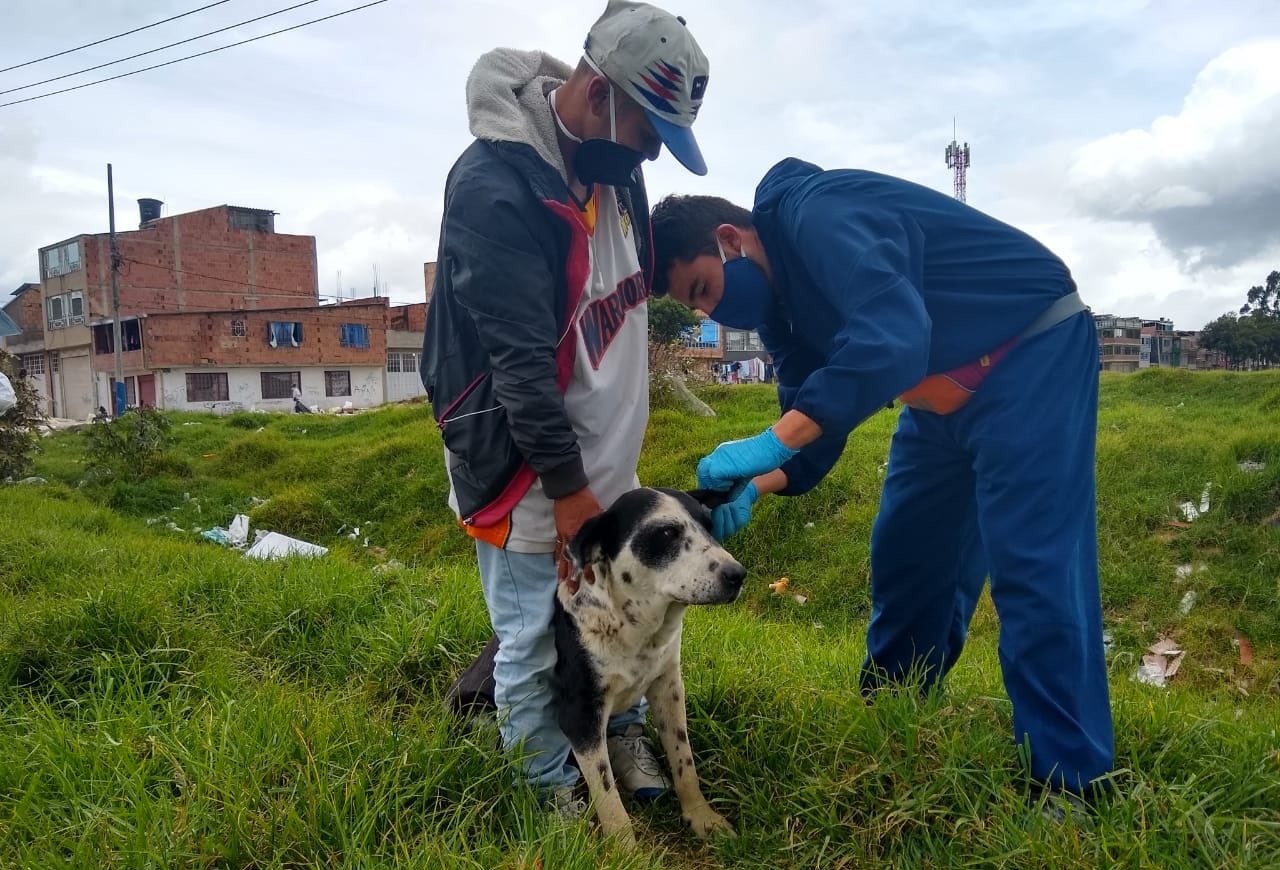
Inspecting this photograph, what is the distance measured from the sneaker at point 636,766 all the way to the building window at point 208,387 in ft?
106

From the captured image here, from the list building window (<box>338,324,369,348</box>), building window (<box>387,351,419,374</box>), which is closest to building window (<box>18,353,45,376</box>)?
building window (<box>338,324,369,348</box>)

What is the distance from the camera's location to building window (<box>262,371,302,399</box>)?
31844 millimetres

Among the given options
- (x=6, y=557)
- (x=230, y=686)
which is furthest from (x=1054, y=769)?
(x=6, y=557)

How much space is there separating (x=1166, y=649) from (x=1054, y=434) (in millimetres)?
3409

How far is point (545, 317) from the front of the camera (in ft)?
7.24

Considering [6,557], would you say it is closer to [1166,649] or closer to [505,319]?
[505,319]

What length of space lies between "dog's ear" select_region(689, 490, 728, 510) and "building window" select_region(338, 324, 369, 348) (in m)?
33.2

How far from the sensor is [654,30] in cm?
222

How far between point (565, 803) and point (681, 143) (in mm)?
1837

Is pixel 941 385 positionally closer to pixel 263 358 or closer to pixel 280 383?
pixel 263 358

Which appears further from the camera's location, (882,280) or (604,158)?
(604,158)

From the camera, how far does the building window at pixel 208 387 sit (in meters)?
30.9

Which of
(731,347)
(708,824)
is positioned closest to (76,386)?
(731,347)

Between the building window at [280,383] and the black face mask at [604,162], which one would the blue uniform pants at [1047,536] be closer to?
the black face mask at [604,162]
